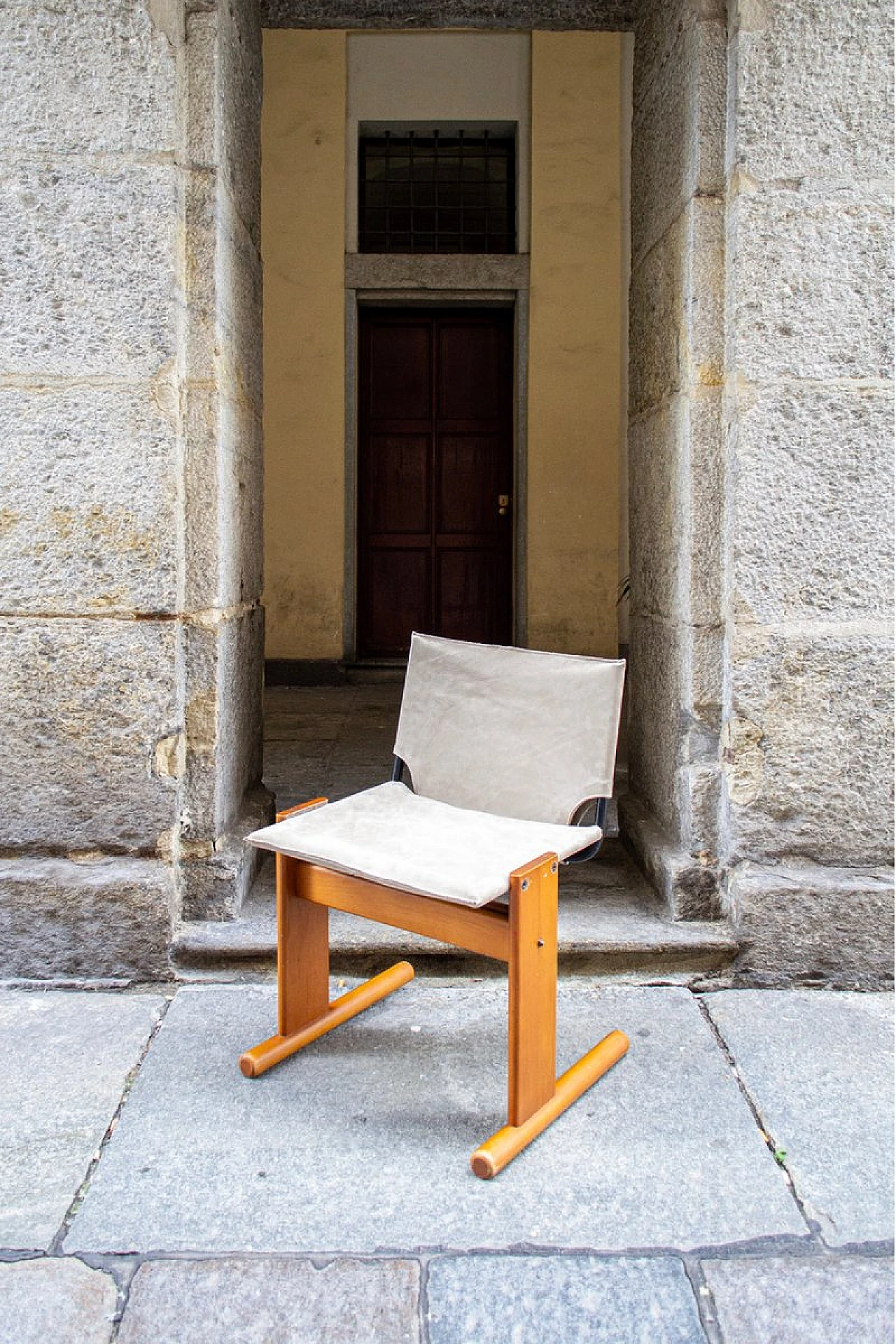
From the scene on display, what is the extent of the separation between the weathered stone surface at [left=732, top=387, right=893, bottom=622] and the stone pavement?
87 centimetres

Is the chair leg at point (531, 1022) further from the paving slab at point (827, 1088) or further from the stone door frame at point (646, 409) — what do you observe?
the stone door frame at point (646, 409)

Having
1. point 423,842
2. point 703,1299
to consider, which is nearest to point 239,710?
point 423,842

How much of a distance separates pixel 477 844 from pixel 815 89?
1.76 metres

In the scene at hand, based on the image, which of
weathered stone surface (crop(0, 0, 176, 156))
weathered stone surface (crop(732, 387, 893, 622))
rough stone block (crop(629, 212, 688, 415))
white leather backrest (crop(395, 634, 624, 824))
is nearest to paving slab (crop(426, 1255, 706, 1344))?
white leather backrest (crop(395, 634, 624, 824))

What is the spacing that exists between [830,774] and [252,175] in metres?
2.15

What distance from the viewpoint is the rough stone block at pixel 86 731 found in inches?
97.0

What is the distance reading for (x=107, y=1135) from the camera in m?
1.88

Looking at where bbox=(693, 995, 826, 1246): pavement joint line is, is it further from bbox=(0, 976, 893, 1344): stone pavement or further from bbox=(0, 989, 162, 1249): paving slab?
bbox=(0, 989, 162, 1249): paving slab

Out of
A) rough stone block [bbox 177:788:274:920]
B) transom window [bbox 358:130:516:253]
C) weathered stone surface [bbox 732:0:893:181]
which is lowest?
rough stone block [bbox 177:788:274:920]

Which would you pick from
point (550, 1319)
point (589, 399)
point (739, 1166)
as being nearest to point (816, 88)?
point (739, 1166)

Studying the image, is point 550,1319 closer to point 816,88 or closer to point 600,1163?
point 600,1163

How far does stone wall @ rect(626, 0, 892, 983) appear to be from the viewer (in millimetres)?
2395

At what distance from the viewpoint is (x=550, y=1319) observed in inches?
57.9

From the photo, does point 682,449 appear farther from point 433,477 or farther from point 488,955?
point 433,477
